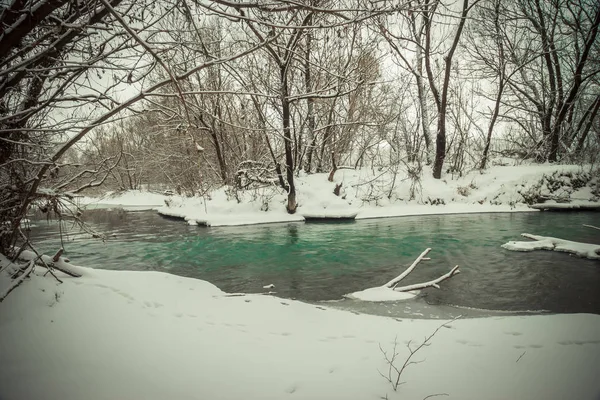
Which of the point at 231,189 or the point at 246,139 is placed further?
the point at 246,139

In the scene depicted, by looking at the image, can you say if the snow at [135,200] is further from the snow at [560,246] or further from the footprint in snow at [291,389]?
the footprint in snow at [291,389]

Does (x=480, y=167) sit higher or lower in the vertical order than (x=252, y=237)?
higher

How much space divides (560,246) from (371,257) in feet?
15.7

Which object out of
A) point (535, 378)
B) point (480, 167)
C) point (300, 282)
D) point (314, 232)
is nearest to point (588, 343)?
point (535, 378)

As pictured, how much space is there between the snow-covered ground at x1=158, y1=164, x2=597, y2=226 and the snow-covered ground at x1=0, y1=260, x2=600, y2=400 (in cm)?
1001

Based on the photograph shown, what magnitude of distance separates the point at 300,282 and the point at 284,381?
3.93 meters

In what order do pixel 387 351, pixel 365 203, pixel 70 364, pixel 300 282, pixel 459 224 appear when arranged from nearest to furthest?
pixel 70 364 → pixel 387 351 → pixel 300 282 → pixel 459 224 → pixel 365 203

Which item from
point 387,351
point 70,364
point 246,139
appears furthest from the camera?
point 246,139

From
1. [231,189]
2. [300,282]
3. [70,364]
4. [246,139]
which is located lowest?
[300,282]

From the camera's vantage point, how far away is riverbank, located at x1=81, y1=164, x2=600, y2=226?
13.8 m

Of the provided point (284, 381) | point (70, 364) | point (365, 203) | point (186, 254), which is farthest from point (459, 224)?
point (70, 364)

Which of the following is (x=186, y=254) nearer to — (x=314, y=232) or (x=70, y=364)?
(x=314, y=232)

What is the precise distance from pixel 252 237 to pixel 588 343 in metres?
9.14

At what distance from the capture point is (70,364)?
2.37 meters
